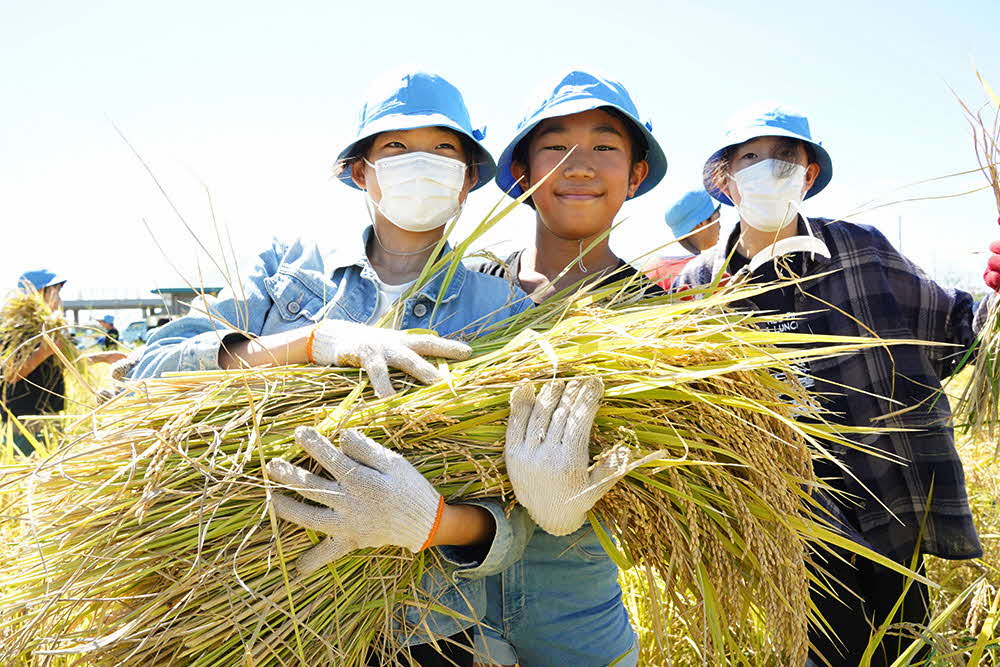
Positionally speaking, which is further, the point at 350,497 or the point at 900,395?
the point at 900,395

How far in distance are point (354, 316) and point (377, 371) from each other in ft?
1.76

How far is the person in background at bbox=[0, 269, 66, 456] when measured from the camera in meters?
4.01

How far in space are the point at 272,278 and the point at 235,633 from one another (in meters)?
0.89

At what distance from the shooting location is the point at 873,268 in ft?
7.65

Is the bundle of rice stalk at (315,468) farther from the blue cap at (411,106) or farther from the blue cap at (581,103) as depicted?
the blue cap at (581,103)

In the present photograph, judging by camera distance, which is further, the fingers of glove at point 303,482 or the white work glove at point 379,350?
the white work glove at point 379,350

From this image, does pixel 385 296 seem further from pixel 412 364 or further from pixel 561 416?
pixel 561 416

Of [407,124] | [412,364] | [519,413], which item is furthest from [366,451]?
[407,124]

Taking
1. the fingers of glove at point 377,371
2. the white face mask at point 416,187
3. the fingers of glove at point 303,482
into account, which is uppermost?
the white face mask at point 416,187

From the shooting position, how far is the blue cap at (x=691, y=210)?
482cm

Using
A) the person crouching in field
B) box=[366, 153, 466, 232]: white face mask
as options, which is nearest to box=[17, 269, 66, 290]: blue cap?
the person crouching in field

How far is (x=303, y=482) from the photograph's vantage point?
1.21 metres

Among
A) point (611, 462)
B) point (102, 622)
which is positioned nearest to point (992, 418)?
point (611, 462)

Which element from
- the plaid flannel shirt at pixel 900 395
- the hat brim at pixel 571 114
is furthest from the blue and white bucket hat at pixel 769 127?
the plaid flannel shirt at pixel 900 395
